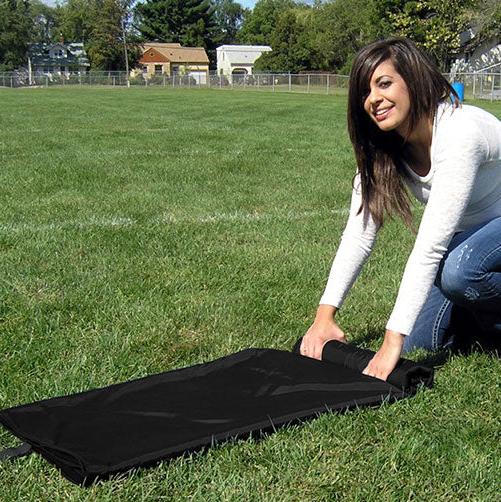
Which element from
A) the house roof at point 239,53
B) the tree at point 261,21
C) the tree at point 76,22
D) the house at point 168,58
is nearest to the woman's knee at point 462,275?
the house at point 168,58

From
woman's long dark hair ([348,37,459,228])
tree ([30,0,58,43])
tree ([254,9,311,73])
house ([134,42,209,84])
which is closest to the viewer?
woman's long dark hair ([348,37,459,228])

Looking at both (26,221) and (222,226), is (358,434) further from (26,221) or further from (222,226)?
(26,221)

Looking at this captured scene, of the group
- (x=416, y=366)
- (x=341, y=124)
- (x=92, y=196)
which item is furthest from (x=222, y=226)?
(x=341, y=124)

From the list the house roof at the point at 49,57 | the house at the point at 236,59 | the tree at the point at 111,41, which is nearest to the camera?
the tree at the point at 111,41

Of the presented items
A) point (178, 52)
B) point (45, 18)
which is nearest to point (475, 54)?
point (178, 52)

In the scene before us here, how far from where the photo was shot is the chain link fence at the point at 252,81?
33094 mm

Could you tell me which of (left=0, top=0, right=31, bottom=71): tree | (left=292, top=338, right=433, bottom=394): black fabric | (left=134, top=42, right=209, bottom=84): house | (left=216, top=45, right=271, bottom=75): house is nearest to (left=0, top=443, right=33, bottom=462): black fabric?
(left=292, top=338, right=433, bottom=394): black fabric

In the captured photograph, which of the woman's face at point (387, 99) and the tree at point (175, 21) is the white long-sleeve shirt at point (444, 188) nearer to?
the woman's face at point (387, 99)

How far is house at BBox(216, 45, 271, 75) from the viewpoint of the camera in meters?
91.1

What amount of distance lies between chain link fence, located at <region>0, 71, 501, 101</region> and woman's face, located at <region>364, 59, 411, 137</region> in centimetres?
3109

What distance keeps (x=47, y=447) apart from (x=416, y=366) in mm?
1384

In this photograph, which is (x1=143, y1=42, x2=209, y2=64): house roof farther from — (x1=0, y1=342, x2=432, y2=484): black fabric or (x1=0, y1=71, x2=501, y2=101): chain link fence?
(x1=0, y1=342, x2=432, y2=484): black fabric

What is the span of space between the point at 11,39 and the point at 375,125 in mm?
89816

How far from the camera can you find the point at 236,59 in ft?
300
